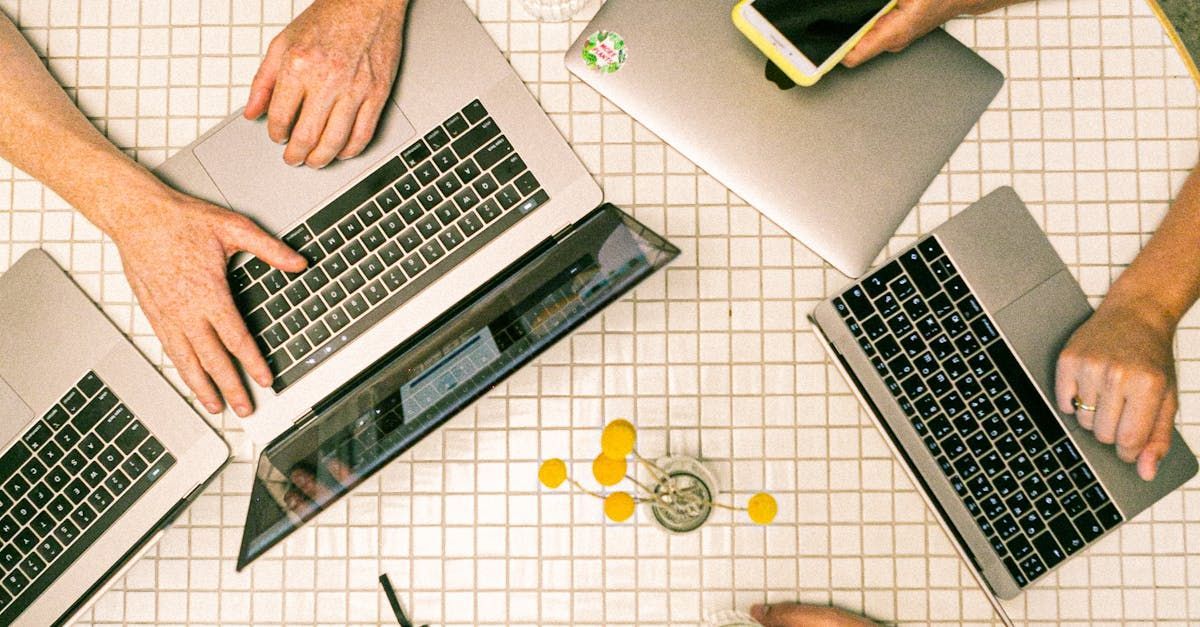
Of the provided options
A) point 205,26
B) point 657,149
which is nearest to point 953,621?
point 657,149

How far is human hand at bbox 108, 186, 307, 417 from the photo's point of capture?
93 centimetres

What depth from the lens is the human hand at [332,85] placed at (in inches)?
37.6

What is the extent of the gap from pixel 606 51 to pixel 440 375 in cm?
45

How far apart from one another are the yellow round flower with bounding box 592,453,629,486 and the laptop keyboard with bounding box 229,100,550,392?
295mm

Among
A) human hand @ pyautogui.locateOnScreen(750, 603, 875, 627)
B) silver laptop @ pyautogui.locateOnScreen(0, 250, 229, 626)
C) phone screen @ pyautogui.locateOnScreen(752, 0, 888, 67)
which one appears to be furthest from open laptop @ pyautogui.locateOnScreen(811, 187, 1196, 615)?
silver laptop @ pyautogui.locateOnScreen(0, 250, 229, 626)

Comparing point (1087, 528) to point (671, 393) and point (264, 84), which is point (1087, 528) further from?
point (264, 84)

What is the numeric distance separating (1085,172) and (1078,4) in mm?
222

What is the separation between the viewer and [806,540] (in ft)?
3.25

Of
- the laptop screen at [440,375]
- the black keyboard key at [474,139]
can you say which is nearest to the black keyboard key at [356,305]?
the laptop screen at [440,375]

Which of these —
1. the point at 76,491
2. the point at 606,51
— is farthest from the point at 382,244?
the point at 76,491

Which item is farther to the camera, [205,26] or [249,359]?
[205,26]

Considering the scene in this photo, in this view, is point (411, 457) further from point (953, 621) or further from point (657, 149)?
point (953, 621)

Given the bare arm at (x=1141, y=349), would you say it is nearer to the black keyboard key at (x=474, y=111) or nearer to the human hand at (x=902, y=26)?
the human hand at (x=902, y=26)

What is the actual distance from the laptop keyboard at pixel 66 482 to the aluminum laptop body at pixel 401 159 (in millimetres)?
148
